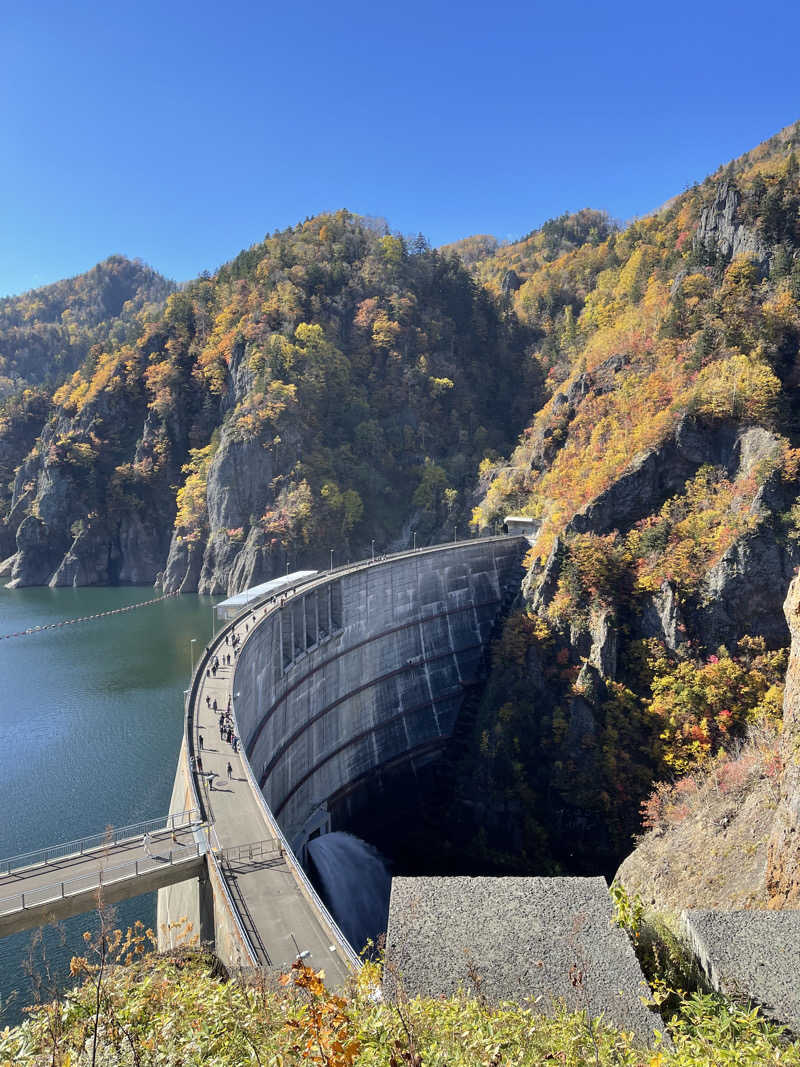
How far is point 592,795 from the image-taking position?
41938mm

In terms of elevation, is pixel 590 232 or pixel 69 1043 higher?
pixel 590 232

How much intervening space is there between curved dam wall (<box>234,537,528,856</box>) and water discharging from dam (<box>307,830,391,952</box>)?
4.67 ft

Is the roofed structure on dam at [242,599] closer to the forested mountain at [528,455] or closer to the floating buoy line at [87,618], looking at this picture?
the forested mountain at [528,455]

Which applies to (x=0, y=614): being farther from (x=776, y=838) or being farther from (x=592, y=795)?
(x=776, y=838)

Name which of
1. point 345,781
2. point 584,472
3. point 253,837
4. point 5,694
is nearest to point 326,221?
point 584,472

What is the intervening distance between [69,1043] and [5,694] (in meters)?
53.1

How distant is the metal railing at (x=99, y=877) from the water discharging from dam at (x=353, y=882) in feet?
46.0

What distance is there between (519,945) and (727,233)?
67939 millimetres

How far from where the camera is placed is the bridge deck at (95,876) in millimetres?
19188

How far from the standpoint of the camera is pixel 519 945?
11.6 meters

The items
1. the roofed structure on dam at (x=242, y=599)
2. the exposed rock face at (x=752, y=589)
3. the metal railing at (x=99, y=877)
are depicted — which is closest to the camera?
the metal railing at (x=99, y=877)

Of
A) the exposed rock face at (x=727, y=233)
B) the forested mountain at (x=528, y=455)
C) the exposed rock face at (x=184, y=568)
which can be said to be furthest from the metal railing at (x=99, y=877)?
the exposed rock face at (x=184, y=568)

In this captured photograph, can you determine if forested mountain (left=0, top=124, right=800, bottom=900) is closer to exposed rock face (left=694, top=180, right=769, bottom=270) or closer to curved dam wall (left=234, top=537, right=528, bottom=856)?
exposed rock face (left=694, top=180, right=769, bottom=270)

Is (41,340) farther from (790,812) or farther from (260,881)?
(790,812)
